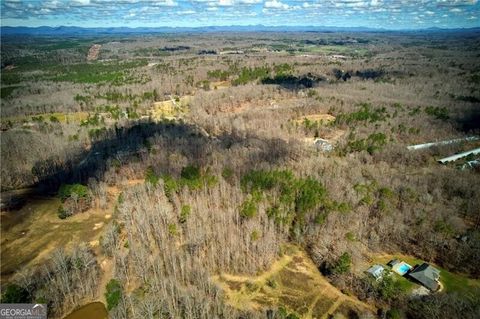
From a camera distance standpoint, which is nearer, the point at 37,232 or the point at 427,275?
the point at 427,275

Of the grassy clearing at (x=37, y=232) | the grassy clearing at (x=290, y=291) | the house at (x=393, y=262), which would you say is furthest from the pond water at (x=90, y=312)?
the house at (x=393, y=262)

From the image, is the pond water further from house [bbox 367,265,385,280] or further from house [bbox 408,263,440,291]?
house [bbox 408,263,440,291]

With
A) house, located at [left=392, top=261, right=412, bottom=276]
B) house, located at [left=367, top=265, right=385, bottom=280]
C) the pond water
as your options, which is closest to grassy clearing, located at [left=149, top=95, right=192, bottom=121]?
the pond water

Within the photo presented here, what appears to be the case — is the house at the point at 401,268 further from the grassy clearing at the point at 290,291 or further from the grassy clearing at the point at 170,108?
the grassy clearing at the point at 170,108

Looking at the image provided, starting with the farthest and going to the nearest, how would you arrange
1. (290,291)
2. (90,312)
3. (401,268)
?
(401,268), (290,291), (90,312)

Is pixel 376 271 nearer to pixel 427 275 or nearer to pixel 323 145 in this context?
pixel 427 275

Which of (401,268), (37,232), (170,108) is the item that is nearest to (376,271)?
(401,268)
